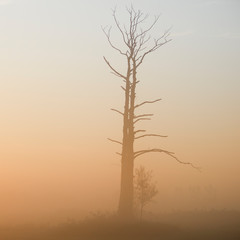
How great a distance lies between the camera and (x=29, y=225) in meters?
40.6

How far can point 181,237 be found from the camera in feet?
116

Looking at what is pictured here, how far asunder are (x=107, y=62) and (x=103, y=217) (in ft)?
41.0

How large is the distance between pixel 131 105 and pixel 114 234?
1078 cm

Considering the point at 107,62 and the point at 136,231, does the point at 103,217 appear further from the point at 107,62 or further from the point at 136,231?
the point at 107,62

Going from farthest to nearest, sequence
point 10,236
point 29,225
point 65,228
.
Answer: point 29,225
point 65,228
point 10,236

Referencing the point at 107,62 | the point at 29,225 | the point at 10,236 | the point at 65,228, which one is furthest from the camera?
the point at 107,62

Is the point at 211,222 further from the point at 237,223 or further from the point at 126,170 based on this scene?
the point at 126,170

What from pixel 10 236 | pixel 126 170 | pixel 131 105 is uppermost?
pixel 131 105

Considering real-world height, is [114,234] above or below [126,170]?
below

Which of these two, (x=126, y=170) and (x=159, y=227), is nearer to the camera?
(x=159, y=227)

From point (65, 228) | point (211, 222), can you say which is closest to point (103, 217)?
point (65, 228)

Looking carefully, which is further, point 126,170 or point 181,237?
point 126,170

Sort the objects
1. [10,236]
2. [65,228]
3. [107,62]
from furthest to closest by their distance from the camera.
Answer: [107,62]
[65,228]
[10,236]

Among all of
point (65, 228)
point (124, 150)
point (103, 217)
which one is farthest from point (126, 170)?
point (65, 228)
